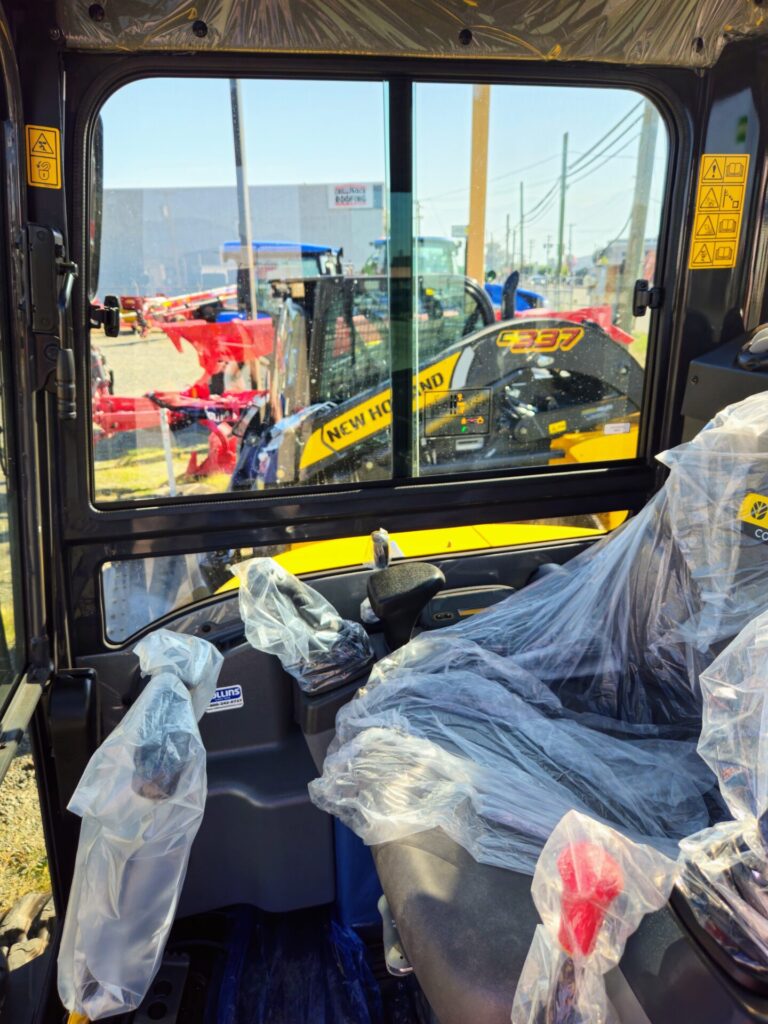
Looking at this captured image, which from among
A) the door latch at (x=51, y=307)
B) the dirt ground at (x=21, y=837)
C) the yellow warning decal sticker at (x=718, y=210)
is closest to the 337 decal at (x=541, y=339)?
the yellow warning decal sticker at (x=718, y=210)

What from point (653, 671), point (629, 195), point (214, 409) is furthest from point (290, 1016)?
point (629, 195)

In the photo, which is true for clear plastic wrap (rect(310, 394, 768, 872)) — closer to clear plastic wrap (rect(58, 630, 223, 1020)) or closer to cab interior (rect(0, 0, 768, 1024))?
cab interior (rect(0, 0, 768, 1024))

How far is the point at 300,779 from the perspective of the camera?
5.90ft

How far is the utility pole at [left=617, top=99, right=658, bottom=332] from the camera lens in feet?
6.27

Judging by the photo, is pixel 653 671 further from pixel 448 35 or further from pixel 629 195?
pixel 448 35

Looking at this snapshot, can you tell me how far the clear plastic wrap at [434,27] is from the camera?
1.50 m

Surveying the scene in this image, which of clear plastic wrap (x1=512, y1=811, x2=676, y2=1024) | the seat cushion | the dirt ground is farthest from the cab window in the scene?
clear plastic wrap (x1=512, y1=811, x2=676, y2=1024)

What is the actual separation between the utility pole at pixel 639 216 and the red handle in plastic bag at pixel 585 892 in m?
1.49

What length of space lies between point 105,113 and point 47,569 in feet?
3.10

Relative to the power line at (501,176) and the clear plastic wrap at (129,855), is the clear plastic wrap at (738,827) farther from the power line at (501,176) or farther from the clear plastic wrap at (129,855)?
the power line at (501,176)

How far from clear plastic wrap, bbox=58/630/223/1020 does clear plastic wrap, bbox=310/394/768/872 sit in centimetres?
25

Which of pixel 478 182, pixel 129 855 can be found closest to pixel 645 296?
pixel 478 182

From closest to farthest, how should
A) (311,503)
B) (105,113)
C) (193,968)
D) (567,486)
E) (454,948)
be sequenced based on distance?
(454,948) < (105,113) < (193,968) < (311,503) < (567,486)

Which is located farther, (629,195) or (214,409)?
(629,195)
